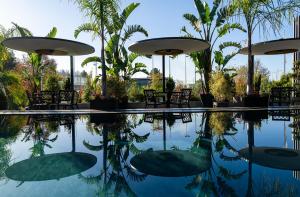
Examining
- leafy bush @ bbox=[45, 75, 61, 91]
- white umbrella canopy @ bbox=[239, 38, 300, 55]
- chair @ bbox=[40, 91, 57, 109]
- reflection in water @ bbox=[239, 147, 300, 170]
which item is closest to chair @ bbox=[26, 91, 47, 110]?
chair @ bbox=[40, 91, 57, 109]

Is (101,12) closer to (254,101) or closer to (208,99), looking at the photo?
(208,99)

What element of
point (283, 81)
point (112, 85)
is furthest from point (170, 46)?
point (283, 81)

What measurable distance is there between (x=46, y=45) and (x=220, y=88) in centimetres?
748

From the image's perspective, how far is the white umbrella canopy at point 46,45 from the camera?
8.28 meters

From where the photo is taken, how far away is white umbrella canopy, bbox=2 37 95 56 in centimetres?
828

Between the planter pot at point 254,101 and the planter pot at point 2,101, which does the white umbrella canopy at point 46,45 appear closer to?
the planter pot at point 2,101

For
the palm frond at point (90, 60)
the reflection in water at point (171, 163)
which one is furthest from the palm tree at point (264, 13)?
the palm frond at point (90, 60)

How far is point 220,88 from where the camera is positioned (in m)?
11.3

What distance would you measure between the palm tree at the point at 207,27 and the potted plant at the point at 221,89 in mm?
972

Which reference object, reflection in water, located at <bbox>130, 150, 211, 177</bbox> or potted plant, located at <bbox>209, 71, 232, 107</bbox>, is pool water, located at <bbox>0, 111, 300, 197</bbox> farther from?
potted plant, located at <bbox>209, 71, 232, 107</bbox>

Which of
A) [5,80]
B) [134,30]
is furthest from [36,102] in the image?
[134,30]

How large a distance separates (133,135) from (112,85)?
5676mm

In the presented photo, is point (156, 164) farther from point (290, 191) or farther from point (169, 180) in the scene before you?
point (290, 191)

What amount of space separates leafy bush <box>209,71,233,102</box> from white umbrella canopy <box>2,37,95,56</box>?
225 inches
